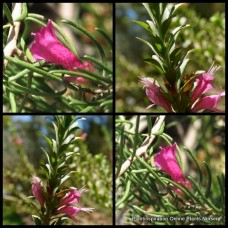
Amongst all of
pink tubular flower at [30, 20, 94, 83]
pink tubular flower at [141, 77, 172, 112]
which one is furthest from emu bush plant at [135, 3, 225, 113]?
pink tubular flower at [30, 20, 94, 83]

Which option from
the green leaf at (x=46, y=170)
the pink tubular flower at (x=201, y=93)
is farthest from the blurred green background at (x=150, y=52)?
the green leaf at (x=46, y=170)

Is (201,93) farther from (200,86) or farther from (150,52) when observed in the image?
(150,52)

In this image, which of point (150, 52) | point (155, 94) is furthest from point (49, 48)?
point (150, 52)

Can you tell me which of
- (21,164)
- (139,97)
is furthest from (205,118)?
(21,164)

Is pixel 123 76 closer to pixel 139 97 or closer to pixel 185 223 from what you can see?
pixel 139 97

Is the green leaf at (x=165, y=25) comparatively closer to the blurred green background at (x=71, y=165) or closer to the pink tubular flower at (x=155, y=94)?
the pink tubular flower at (x=155, y=94)
